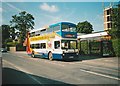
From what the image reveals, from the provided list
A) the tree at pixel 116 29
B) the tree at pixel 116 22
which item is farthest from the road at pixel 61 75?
the tree at pixel 116 22

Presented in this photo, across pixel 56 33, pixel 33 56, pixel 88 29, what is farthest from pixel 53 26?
pixel 88 29

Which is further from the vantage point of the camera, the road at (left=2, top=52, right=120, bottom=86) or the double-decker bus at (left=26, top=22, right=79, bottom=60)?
the double-decker bus at (left=26, top=22, right=79, bottom=60)

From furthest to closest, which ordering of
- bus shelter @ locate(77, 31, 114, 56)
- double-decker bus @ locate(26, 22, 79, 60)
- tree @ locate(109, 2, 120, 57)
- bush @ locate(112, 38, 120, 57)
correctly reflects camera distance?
bus shelter @ locate(77, 31, 114, 56) < tree @ locate(109, 2, 120, 57) < bush @ locate(112, 38, 120, 57) < double-decker bus @ locate(26, 22, 79, 60)

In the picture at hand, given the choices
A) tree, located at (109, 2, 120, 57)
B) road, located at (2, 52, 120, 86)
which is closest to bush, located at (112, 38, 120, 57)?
tree, located at (109, 2, 120, 57)

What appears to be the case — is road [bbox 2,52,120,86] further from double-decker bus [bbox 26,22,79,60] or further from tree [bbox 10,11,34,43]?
tree [bbox 10,11,34,43]

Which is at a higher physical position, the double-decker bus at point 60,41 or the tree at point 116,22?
the tree at point 116,22

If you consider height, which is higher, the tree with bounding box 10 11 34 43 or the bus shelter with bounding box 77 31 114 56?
the tree with bounding box 10 11 34 43

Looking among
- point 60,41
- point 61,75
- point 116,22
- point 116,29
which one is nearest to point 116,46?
point 116,29

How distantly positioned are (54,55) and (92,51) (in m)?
8.19

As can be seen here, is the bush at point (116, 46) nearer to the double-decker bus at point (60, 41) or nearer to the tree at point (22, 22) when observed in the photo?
the double-decker bus at point (60, 41)

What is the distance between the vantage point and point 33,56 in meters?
29.4

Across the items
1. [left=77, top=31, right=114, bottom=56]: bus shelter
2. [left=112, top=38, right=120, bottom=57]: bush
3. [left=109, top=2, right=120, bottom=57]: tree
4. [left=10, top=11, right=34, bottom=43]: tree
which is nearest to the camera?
[left=112, top=38, right=120, bottom=57]: bush

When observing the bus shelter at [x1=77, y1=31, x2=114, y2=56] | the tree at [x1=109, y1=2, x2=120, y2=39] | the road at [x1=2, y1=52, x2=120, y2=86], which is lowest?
the road at [x1=2, y1=52, x2=120, y2=86]

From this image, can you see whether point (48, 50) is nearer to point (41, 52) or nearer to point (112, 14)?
point (41, 52)
